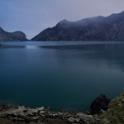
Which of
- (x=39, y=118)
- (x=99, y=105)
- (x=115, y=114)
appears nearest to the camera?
(x=115, y=114)

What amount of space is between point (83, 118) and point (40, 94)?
1558 centimetres

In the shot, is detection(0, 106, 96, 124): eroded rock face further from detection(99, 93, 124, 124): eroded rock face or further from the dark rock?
detection(99, 93, 124, 124): eroded rock face

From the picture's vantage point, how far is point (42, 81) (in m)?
39.7

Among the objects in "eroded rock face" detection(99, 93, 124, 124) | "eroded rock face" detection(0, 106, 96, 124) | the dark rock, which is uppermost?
"eroded rock face" detection(99, 93, 124, 124)

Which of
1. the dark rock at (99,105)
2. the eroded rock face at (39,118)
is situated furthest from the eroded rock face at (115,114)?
the dark rock at (99,105)

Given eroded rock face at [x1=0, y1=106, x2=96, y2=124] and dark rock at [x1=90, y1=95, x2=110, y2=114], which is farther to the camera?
dark rock at [x1=90, y1=95, x2=110, y2=114]

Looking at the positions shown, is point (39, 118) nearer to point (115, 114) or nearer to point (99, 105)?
point (99, 105)

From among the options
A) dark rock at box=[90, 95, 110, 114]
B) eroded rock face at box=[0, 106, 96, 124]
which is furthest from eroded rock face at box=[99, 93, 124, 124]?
dark rock at box=[90, 95, 110, 114]

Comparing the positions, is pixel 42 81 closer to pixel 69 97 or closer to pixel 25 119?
pixel 69 97

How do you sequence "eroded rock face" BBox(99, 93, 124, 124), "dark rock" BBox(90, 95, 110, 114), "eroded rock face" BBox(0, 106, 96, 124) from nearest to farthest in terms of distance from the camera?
"eroded rock face" BBox(99, 93, 124, 124) < "eroded rock face" BBox(0, 106, 96, 124) < "dark rock" BBox(90, 95, 110, 114)

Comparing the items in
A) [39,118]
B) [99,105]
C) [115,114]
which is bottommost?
[99,105]

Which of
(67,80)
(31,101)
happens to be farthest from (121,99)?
(67,80)

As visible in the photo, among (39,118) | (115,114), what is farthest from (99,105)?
(115,114)

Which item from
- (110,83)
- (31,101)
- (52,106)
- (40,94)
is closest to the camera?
(52,106)
